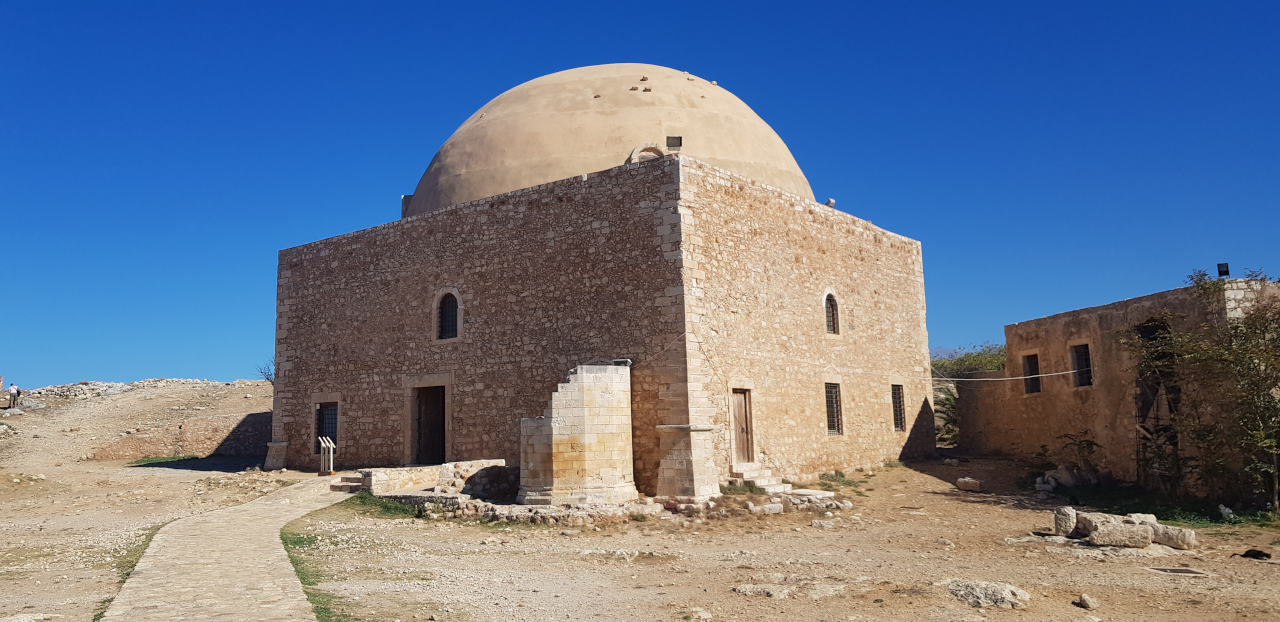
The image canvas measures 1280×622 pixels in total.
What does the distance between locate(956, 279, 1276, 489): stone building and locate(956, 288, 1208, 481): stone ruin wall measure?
0.02 metres

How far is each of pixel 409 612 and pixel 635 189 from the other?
8075mm

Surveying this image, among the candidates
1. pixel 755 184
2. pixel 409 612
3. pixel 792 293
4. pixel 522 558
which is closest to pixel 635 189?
pixel 755 184

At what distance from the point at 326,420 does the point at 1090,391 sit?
1443cm

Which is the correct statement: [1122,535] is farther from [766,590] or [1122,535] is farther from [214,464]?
[214,464]

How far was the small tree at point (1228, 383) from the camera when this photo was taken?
11.6m

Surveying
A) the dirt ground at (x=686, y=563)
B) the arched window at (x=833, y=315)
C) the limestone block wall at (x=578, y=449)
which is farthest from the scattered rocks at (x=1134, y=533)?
the arched window at (x=833, y=315)

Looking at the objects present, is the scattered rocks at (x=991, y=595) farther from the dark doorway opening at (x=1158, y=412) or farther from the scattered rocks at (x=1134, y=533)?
the dark doorway opening at (x=1158, y=412)

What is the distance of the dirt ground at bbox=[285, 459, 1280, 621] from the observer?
6.73 m

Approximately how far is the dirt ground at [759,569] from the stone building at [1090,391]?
300 cm

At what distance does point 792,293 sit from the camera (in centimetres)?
1483

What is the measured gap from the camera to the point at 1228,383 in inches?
473

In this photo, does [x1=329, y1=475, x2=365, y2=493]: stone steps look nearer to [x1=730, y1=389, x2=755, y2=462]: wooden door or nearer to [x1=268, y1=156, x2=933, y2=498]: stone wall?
[x1=268, y1=156, x2=933, y2=498]: stone wall

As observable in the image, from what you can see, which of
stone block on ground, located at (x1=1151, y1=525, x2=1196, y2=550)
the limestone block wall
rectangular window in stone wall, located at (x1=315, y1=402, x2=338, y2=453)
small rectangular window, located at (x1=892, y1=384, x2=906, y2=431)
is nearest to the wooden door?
the limestone block wall

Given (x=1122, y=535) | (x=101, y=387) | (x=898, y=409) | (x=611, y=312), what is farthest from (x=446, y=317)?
(x=101, y=387)
